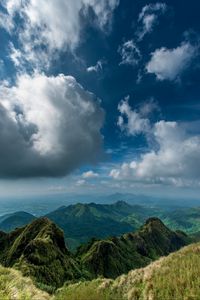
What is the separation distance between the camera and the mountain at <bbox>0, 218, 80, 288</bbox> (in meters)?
74.6

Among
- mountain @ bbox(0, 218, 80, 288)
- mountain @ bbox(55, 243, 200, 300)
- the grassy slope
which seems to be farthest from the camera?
mountain @ bbox(0, 218, 80, 288)

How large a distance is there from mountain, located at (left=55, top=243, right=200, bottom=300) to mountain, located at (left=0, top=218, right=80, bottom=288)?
171 ft

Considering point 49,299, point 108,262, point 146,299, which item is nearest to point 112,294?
point 146,299

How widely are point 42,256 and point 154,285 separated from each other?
83.2 m

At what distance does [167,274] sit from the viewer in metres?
13.8

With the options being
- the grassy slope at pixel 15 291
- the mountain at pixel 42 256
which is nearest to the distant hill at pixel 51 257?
the mountain at pixel 42 256

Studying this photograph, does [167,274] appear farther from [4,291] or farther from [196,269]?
[4,291]

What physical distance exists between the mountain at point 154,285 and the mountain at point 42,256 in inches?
2050

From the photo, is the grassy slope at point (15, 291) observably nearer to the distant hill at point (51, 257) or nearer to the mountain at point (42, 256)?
the distant hill at point (51, 257)

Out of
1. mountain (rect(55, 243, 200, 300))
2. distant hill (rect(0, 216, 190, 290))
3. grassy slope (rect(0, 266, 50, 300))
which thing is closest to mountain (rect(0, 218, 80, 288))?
distant hill (rect(0, 216, 190, 290))

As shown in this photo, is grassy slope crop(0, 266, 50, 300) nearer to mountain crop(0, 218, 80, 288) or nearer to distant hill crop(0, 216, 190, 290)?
distant hill crop(0, 216, 190, 290)

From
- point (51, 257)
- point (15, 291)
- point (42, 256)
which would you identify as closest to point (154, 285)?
point (15, 291)

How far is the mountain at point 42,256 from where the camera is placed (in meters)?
74.6

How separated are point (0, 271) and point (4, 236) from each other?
14120cm
